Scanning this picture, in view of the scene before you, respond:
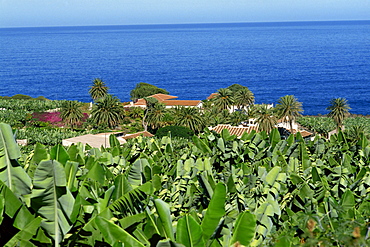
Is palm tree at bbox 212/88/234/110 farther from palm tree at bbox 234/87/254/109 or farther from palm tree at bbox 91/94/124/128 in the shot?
palm tree at bbox 91/94/124/128

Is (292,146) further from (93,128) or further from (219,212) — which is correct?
(93,128)

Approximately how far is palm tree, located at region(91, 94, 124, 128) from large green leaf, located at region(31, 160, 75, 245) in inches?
2000

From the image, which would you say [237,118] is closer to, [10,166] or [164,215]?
[10,166]

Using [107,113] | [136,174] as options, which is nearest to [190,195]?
[136,174]

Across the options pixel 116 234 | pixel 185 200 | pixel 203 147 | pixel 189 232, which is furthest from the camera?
pixel 203 147

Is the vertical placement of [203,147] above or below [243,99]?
above

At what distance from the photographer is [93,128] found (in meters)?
60.7

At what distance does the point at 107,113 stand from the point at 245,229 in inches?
2041

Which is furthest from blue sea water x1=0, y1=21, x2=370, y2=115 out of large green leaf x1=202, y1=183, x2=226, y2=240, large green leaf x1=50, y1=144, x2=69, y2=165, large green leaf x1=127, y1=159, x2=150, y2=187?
large green leaf x1=202, y1=183, x2=226, y2=240

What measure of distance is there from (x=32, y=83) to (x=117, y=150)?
123082mm

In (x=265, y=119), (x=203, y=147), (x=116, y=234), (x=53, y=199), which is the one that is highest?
(x=53, y=199)

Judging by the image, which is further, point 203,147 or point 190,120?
point 190,120

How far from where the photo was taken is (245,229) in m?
5.93

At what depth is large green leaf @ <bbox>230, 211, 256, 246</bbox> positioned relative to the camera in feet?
19.4
